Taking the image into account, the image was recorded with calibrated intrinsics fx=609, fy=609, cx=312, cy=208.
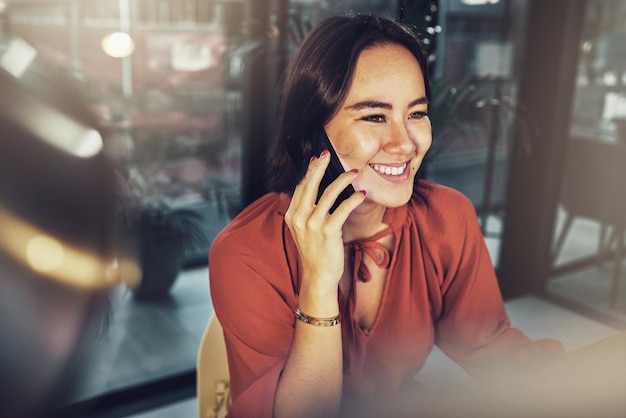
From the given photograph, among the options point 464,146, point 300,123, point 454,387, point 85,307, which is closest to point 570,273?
point 464,146

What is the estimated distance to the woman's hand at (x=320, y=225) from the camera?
0.90 m

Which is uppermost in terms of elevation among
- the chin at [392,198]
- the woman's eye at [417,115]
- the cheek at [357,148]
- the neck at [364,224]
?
the woman's eye at [417,115]

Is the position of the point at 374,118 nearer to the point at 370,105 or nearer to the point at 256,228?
the point at 370,105

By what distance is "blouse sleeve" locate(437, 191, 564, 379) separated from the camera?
1.12 m

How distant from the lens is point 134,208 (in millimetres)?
2195

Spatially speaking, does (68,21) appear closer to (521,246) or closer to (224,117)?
(224,117)

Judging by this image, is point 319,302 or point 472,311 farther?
point 472,311

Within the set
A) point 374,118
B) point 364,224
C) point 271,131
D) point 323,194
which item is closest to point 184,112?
point 271,131

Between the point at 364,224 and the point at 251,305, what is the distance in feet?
1.03

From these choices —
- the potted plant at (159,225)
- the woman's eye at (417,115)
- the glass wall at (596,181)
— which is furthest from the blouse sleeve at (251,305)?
the glass wall at (596,181)

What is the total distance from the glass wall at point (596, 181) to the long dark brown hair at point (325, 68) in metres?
1.94

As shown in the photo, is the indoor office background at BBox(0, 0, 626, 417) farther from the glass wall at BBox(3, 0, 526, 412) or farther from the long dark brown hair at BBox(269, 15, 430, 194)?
the long dark brown hair at BBox(269, 15, 430, 194)

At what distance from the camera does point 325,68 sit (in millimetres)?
1037

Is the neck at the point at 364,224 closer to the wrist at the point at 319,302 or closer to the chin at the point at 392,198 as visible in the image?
the chin at the point at 392,198
